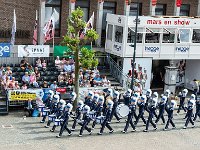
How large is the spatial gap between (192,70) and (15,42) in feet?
42.8

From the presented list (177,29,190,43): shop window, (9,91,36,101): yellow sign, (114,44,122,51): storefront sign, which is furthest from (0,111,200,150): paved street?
(177,29,190,43): shop window

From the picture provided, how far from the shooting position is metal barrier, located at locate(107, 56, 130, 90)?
29658 mm

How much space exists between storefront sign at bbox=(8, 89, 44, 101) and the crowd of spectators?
38 centimetres

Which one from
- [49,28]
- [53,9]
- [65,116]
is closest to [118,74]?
[49,28]

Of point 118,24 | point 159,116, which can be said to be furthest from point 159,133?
point 118,24

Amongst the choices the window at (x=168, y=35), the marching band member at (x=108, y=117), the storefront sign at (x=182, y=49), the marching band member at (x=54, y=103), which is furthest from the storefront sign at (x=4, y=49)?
the storefront sign at (x=182, y=49)

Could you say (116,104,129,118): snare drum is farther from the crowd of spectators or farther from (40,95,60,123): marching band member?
the crowd of spectators

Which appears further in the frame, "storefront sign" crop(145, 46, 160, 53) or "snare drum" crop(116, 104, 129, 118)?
"storefront sign" crop(145, 46, 160, 53)

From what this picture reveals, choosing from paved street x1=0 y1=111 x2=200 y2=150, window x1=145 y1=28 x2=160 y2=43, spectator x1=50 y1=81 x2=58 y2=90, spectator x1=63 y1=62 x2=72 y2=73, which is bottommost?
paved street x1=0 y1=111 x2=200 y2=150

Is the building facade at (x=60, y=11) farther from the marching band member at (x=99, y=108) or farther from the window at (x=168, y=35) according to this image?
the marching band member at (x=99, y=108)

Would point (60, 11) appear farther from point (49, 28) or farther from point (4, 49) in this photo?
point (4, 49)

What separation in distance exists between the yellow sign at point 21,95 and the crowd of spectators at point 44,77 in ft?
1.32

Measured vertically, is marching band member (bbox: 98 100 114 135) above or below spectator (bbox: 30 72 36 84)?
below

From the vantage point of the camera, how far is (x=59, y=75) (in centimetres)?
2811
